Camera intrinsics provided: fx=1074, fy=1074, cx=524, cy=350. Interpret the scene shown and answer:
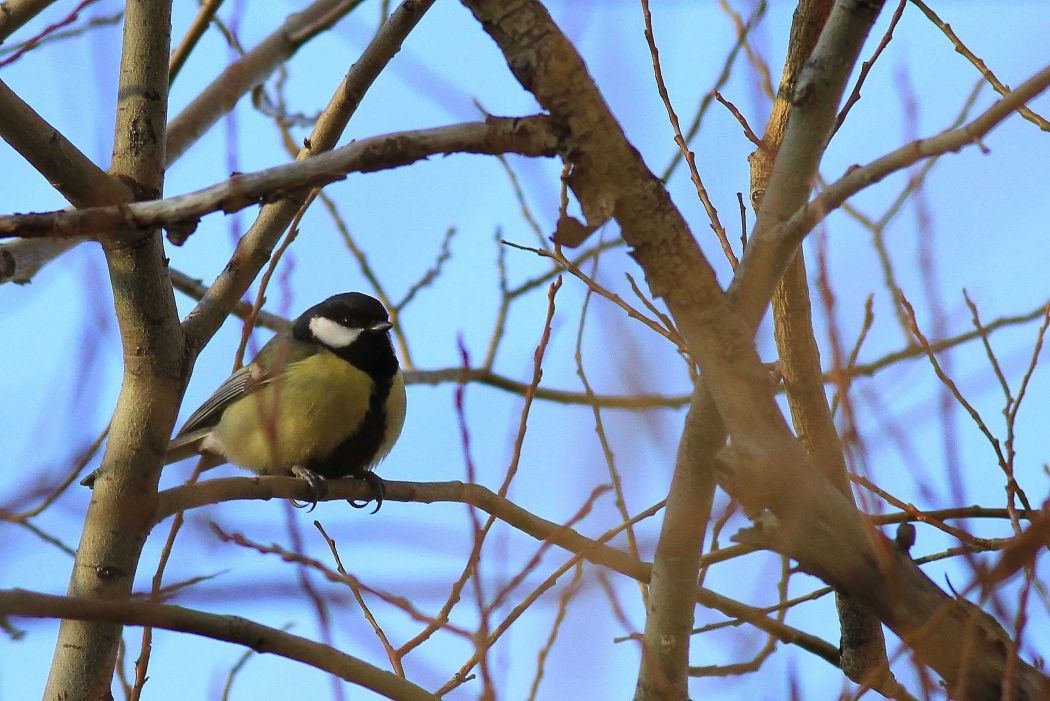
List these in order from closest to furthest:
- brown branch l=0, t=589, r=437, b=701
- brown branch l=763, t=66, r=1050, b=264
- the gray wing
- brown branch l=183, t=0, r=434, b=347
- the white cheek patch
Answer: brown branch l=0, t=589, r=437, b=701
brown branch l=763, t=66, r=1050, b=264
brown branch l=183, t=0, r=434, b=347
the gray wing
the white cheek patch

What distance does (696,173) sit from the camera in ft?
10.5

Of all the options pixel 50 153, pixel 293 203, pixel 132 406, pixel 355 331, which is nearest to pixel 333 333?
→ pixel 355 331

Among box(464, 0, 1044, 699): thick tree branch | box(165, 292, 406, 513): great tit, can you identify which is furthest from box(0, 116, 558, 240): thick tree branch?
box(165, 292, 406, 513): great tit

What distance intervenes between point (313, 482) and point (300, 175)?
8.95ft

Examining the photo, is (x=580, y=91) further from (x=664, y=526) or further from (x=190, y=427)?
(x=190, y=427)

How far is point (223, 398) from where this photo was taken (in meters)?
5.20

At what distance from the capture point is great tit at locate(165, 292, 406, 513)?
4.82m

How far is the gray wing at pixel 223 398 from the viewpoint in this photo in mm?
5078

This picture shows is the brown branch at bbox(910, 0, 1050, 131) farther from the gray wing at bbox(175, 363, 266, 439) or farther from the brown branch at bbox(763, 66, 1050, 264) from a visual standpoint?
the gray wing at bbox(175, 363, 266, 439)

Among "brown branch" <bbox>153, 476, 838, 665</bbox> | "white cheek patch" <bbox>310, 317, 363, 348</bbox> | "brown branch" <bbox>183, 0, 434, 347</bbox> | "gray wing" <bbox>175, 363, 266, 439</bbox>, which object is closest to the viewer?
"brown branch" <bbox>153, 476, 838, 665</bbox>

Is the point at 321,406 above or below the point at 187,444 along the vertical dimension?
below

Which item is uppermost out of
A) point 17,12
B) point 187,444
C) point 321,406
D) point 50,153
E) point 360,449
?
point 17,12

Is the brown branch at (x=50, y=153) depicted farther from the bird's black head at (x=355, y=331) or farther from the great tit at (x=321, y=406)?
the bird's black head at (x=355, y=331)

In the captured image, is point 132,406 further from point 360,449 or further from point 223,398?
point 223,398
